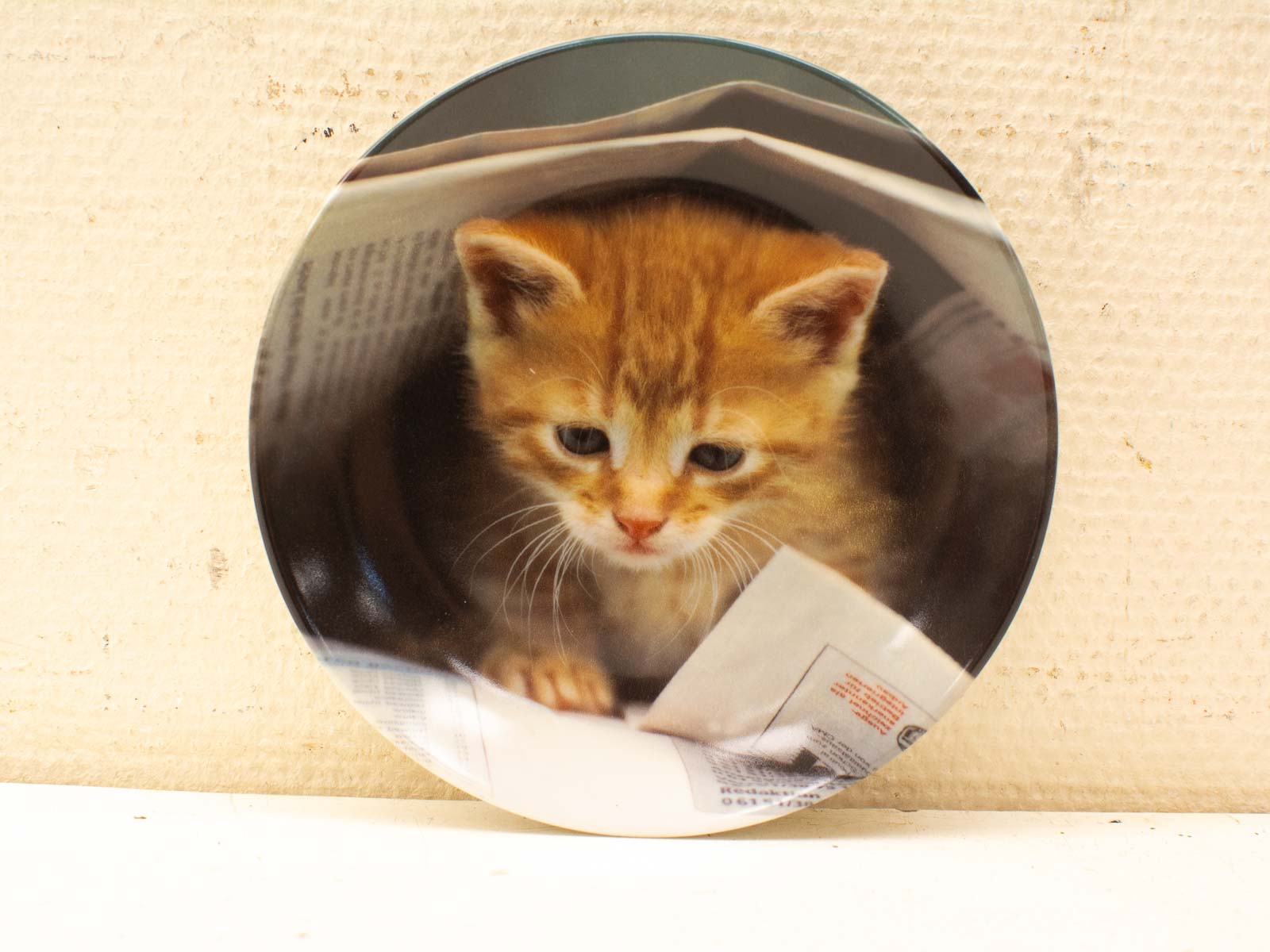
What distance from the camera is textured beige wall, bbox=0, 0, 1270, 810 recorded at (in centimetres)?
62

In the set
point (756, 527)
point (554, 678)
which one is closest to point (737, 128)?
point (756, 527)

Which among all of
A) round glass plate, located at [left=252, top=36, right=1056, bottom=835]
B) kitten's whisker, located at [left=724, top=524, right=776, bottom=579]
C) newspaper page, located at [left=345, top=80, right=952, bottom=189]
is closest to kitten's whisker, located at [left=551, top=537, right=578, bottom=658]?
round glass plate, located at [left=252, top=36, right=1056, bottom=835]

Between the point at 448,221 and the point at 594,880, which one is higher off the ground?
the point at 448,221

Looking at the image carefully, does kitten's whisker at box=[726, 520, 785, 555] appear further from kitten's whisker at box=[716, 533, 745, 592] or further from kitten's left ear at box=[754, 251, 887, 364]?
kitten's left ear at box=[754, 251, 887, 364]

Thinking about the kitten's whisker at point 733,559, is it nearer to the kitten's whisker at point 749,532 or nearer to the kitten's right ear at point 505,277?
the kitten's whisker at point 749,532

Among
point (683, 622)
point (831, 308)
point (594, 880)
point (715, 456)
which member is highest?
point (831, 308)

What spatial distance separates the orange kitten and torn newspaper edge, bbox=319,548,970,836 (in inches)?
1.8

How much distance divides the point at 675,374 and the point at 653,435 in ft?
0.13

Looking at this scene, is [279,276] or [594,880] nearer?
[594,880]

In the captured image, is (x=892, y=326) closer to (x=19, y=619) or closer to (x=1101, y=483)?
(x=1101, y=483)

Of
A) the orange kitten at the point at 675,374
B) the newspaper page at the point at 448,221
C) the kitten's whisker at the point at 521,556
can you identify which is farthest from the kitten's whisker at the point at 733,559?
the newspaper page at the point at 448,221

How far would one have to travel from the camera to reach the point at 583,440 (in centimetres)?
57

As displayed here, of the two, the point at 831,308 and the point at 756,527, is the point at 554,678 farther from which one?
the point at 831,308

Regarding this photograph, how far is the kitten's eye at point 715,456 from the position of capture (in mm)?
564
